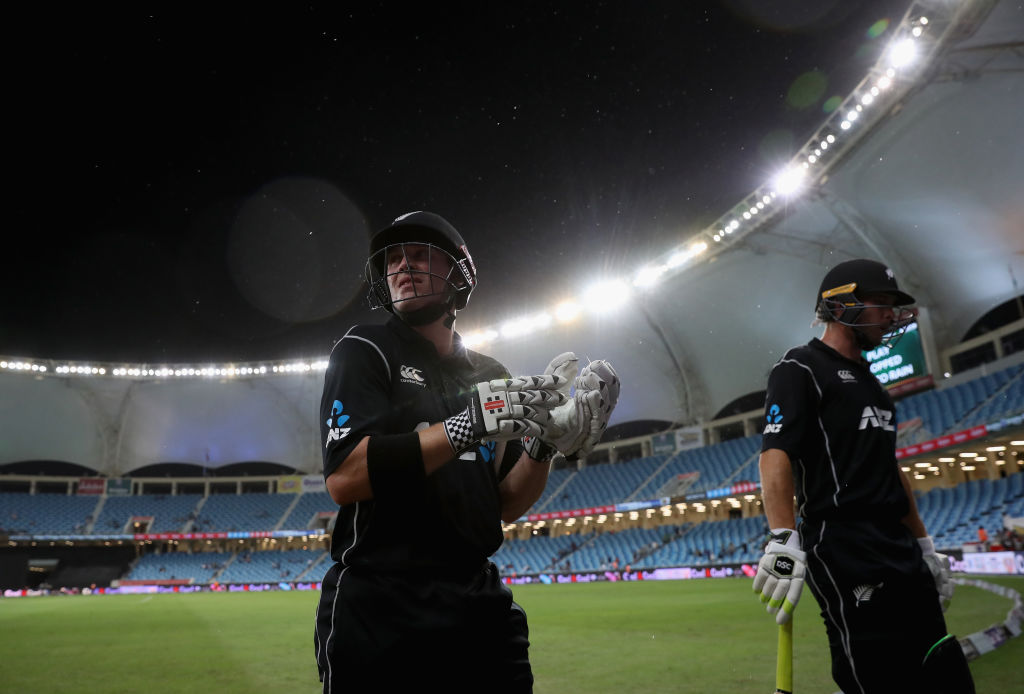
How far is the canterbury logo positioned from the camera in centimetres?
265

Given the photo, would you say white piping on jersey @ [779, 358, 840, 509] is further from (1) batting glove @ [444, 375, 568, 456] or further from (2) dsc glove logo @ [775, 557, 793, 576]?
(1) batting glove @ [444, 375, 568, 456]

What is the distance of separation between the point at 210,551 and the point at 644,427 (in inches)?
1597

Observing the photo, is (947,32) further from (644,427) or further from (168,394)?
(168,394)

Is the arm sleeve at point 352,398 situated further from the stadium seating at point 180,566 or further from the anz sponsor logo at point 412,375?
the stadium seating at point 180,566

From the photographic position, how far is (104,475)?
59188 millimetres

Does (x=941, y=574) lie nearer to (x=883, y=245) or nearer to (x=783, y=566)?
(x=783, y=566)

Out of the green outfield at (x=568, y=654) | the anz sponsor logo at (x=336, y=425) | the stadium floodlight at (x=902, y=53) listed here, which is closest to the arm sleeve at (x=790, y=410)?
the anz sponsor logo at (x=336, y=425)

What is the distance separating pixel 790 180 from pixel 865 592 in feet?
100

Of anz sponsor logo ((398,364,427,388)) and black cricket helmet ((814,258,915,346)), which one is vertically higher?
black cricket helmet ((814,258,915,346))

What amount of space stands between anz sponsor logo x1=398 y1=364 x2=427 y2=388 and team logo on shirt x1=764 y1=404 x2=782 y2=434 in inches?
77.8

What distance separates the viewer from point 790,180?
1191 inches

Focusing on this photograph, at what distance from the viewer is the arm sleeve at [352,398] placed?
91.5 inches

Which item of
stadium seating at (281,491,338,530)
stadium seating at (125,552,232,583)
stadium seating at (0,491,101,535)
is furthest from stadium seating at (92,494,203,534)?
stadium seating at (281,491,338,530)

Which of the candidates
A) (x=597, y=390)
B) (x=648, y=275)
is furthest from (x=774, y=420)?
(x=648, y=275)
